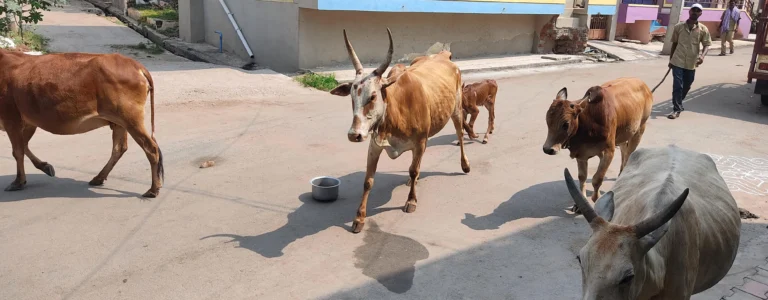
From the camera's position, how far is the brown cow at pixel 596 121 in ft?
17.6

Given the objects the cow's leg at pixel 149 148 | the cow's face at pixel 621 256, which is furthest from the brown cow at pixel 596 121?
the cow's leg at pixel 149 148

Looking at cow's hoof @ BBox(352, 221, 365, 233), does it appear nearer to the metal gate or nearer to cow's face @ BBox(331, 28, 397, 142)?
cow's face @ BBox(331, 28, 397, 142)

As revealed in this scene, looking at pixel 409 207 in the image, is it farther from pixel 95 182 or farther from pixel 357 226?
pixel 95 182

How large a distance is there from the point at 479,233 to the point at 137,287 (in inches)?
119

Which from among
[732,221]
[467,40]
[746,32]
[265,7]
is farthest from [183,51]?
[746,32]

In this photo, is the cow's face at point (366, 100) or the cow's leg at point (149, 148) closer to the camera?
the cow's face at point (366, 100)

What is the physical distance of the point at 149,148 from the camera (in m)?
6.00

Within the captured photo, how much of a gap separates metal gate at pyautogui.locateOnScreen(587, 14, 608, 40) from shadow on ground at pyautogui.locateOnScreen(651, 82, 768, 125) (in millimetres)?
7983

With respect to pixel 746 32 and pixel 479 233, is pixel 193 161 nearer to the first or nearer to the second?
pixel 479 233

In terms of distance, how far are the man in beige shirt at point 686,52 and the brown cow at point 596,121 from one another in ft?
15.6

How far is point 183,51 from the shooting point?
1520 centimetres

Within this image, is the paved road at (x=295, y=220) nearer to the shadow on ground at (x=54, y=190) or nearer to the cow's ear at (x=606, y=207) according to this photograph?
the shadow on ground at (x=54, y=190)

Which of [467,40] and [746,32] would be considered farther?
[746,32]

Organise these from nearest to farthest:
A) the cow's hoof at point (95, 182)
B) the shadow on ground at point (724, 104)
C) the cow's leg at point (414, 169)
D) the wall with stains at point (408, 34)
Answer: the cow's leg at point (414, 169) < the cow's hoof at point (95, 182) < the shadow on ground at point (724, 104) < the wall with stains at point (408, 34)
